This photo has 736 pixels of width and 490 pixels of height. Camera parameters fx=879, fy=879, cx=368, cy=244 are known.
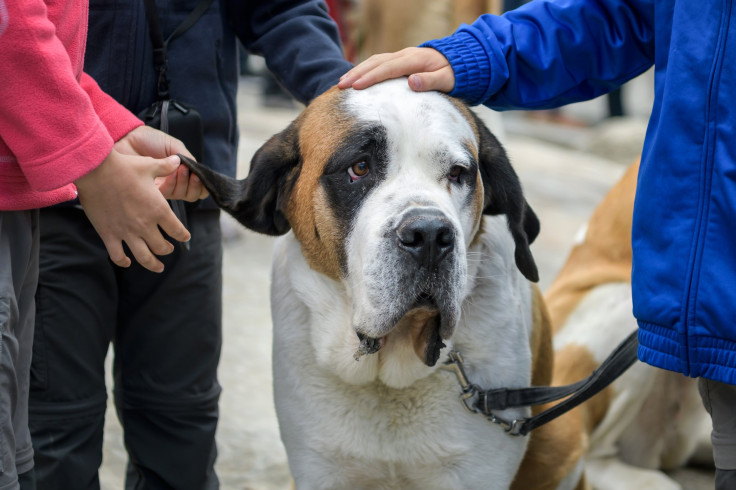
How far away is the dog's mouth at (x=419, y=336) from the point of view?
6.75 ft

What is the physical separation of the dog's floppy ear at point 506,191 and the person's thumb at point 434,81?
16cm

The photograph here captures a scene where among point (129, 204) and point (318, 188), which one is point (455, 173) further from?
point (129, 204)

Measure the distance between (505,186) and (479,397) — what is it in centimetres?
56

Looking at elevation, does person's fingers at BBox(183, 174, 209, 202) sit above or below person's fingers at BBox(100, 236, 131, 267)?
below

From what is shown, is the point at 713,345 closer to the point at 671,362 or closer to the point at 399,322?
the point at 671,362

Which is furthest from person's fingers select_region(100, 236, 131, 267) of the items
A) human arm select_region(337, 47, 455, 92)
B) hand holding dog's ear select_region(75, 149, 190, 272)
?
human arm select_region(337, 47, 455, 92)

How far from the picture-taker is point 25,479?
1805mm

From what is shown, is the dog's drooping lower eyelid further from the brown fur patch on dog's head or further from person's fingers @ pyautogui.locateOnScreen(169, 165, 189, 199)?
person's fingers @ pyautogui.locateOnScreen(169, 165, 189, 199)

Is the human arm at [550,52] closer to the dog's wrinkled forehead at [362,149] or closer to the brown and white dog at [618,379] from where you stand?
the dog's wrinkled forehead at [362,149]

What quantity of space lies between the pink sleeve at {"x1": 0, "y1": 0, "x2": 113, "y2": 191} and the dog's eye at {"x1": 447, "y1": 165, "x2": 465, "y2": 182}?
85cm

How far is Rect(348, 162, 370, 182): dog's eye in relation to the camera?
2.09 m

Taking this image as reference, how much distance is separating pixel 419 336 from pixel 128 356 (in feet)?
2.86

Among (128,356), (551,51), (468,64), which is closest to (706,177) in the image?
(551,51)

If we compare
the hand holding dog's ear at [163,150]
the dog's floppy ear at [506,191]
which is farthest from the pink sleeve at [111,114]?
the dog's floppy ear at [506,191]
